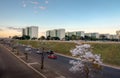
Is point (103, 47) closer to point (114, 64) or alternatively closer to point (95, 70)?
point (114, 64)

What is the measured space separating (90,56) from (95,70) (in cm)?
214

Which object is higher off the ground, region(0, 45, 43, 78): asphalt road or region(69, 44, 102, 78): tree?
region(69, 44, 102, 78): tree

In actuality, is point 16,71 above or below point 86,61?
below

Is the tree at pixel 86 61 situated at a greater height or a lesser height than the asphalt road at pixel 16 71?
greater

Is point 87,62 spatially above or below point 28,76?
above

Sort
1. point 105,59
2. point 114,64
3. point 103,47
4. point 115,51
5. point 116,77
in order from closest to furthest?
1. point 116,77
2. point 114,64
3. point 105,59
4. point 115,51
5. point 103,47

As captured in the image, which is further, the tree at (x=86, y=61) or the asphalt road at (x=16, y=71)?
the asphalt road at (x=16, y=71)

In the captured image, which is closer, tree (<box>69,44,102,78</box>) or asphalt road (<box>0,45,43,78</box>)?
tree (<box>69,44,102,78</box>)

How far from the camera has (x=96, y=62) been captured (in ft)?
61.1

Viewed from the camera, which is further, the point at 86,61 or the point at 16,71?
the point at 16,71

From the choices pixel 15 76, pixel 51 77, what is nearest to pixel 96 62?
pixel 51 77

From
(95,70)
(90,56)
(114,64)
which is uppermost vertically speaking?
(90,56)

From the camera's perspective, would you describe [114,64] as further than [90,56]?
Yes

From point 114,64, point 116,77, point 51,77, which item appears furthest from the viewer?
point 114,64
